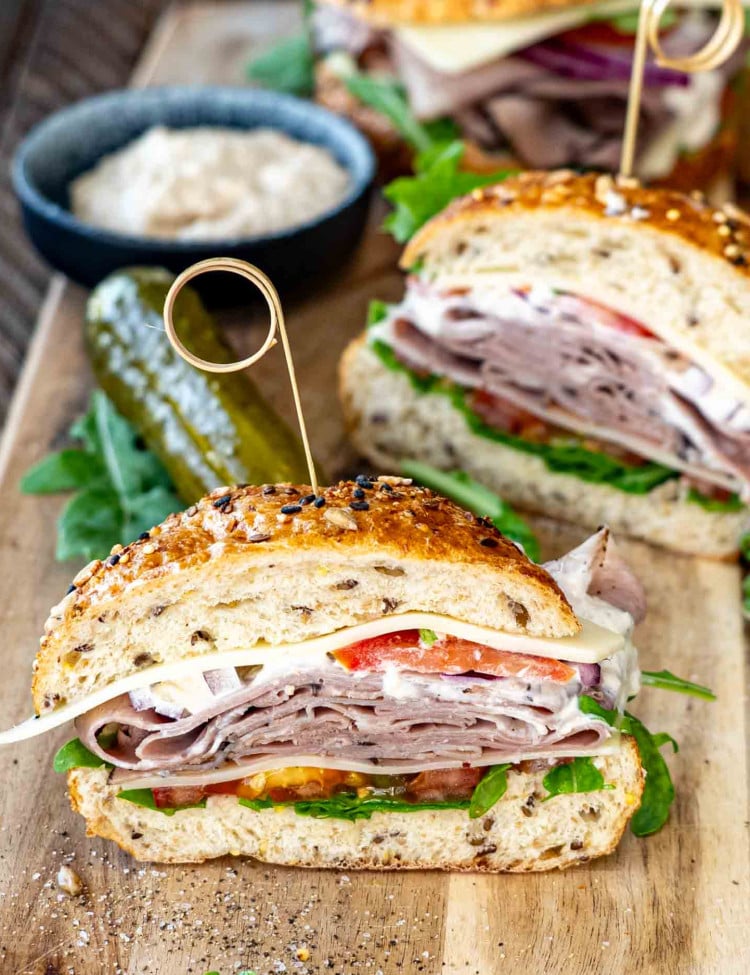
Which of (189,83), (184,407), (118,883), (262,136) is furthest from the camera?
(189,83)

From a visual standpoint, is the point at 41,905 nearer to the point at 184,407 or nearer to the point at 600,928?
the point at 600,928

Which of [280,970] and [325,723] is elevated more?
[325,723]

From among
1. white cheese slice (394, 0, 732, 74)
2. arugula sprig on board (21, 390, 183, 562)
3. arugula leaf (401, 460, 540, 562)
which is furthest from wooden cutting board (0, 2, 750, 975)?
white cheese slice (394, 0, 732, 74)

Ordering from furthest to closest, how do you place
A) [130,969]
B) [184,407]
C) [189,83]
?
[189,83]
[184,407]
[130,969]

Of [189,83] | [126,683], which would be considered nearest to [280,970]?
[126,683]

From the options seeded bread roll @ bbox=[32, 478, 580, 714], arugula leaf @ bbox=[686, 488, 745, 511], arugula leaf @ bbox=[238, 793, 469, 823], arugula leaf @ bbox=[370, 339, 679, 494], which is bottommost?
arugula leaf @ bbox=[686, 488, 745, 511]

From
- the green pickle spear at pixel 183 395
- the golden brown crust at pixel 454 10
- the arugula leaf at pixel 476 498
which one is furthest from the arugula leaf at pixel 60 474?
the golden brown crust at pixel 454 10

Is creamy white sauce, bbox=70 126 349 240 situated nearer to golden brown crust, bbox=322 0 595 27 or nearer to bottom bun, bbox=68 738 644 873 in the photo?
golden brown crust, bbox=322 0 595 27
